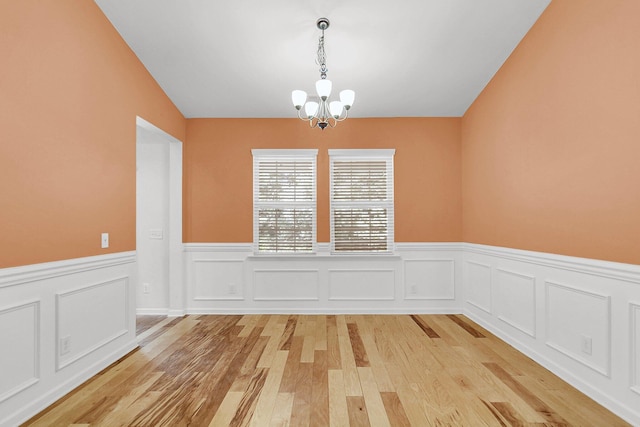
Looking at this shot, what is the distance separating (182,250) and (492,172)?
410cm

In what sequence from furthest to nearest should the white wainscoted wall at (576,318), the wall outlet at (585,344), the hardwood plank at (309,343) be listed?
the hardwood plank at (309,343)
the wall outlet at (585,344)
the white wainscoted wall at (576,318)

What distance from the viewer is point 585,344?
2.54 m

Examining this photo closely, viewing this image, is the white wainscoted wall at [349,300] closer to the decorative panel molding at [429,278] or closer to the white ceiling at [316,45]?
the decorative panel molding at [429,278]

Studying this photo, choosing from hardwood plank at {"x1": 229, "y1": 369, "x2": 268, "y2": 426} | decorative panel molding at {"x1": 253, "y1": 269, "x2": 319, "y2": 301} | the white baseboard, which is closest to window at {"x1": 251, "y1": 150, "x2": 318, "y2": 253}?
decorative panel molding at {"x1": 253, "y1": 269, "x2": 319, "y2": 301}

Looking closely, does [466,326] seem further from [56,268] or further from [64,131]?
[64,131]

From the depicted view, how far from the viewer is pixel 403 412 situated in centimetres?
222

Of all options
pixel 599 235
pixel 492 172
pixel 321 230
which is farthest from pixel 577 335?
pixel 321 230

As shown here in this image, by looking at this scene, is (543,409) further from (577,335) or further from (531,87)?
(531,87)

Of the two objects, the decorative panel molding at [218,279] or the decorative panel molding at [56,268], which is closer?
the decorative panel molding at [56,268]

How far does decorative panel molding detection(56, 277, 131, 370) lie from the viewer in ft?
8.34

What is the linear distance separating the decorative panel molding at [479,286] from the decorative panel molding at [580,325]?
3.37 feet

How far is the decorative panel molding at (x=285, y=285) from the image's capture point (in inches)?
183

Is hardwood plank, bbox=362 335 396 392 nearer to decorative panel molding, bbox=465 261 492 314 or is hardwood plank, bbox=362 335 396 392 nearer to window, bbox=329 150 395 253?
window, bbox=329 150 395 253

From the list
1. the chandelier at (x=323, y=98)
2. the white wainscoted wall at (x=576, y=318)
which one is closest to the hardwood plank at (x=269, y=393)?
the chandelier at (x=323, y=98)
